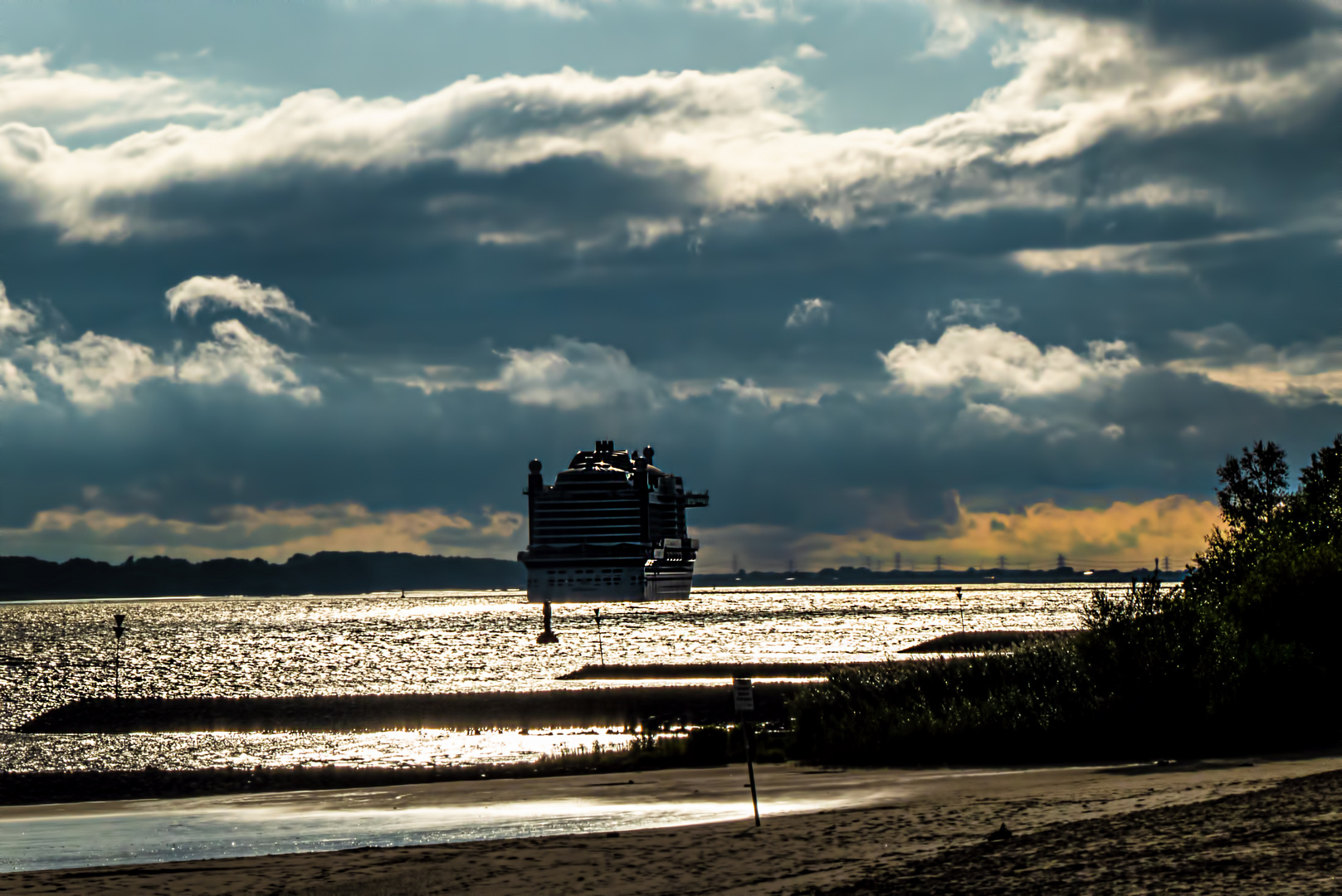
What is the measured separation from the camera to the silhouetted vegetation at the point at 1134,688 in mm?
26625

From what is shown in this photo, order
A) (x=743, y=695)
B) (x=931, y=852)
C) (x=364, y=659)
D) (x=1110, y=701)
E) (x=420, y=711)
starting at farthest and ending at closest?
1. (x=364, y=659)
2. (x=420, y=711)
3. (x=1110, y=701)
4. (x=743, y=695)
5. (x=931, y=852)

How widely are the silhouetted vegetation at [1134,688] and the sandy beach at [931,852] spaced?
3.78m

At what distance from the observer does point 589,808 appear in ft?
78.3

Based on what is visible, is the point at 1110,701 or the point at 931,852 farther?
the point at 1110,701

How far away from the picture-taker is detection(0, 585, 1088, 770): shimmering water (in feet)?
140

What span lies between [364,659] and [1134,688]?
8152 cm

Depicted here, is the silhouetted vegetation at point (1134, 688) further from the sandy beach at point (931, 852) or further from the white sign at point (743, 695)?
the white sign at point (743, 695)

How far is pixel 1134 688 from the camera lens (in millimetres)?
27656

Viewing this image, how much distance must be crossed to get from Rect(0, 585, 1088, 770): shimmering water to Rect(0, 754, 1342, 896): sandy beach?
19.1 metres

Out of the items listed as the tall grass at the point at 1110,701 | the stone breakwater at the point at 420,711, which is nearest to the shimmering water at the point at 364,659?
the stone breakwater at the point at 420,711

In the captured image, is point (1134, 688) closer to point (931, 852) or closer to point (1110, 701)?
point (1110, 701)

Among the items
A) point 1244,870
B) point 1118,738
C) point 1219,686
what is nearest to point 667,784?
point 1118,738

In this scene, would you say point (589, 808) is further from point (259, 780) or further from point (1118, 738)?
point (259, 780)

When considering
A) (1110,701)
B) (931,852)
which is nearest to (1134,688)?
(1110,701)
